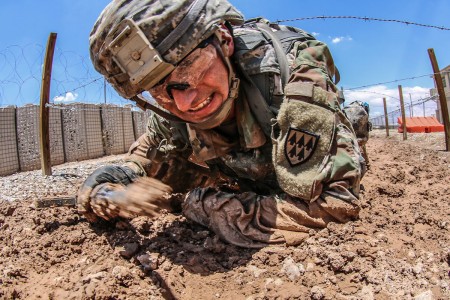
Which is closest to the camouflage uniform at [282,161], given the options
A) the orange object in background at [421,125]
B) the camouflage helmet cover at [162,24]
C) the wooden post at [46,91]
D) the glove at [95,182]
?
the camouflage helmet cover at [162,24]

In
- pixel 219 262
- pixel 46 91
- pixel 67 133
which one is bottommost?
pixel 219 262

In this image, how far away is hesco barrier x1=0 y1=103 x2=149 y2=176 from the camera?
→ 6801 mm

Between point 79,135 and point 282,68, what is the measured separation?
24.8 feet

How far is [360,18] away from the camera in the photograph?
15.5 feet

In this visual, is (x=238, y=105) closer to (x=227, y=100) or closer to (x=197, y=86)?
(x=227, y=100)

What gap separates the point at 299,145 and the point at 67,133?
755 cm

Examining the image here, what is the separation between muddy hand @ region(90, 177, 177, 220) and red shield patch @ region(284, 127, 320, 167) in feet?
1.62

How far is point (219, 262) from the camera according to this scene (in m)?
1.54

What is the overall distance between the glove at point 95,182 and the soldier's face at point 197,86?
1.51 ft

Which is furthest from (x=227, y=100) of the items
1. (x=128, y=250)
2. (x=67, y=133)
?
(x=67, y=133)

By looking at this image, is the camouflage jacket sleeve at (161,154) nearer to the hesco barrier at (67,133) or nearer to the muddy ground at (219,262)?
the muddy ground at (219,262)

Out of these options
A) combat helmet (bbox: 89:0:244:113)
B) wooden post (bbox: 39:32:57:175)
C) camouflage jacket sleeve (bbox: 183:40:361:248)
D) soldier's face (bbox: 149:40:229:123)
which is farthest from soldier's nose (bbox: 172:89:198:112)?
wooden post (bbox: 39:32:57:175)

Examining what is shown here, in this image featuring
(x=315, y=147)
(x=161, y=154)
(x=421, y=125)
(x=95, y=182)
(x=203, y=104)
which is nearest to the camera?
(x=315, y=147)

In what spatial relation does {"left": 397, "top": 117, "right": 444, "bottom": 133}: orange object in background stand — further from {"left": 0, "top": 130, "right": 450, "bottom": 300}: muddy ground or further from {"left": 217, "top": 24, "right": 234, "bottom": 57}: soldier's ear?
{"left": 217, "top": 24, "right": 234, "bottom": 57}: soldier's ear
